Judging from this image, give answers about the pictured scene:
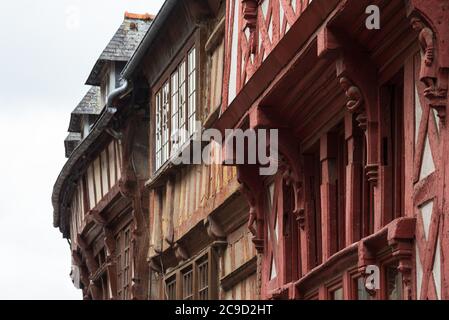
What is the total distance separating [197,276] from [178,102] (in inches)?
108

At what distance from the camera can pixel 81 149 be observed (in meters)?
27.1

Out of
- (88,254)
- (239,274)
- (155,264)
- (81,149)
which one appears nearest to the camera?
(239,274)

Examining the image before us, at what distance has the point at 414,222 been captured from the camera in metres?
10.5

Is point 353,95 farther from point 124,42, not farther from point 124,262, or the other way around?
point 124,42

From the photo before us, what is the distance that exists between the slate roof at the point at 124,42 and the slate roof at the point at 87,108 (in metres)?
1.75

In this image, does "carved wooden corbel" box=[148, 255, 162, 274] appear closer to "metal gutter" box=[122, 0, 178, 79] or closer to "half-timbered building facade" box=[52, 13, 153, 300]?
"half-timbered building facade" box=[52, 13, 153, 300]

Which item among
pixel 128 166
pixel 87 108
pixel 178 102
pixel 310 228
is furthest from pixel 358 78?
pixel 87 108

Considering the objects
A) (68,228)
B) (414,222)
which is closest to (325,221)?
(414,222)

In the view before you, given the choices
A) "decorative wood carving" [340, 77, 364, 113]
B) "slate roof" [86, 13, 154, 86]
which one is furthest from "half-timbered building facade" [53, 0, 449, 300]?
"slate roof" [86, 13, 154, 86]

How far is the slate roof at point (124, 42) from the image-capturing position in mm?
27125

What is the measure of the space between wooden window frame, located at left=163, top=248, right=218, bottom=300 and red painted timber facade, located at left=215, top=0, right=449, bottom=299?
3.03 m

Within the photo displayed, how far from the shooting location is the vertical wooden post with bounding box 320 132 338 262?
13367 mm
